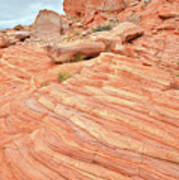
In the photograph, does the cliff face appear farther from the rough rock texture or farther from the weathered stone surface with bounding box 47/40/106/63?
the weathered stone surface with bounding box 47/40/106/63

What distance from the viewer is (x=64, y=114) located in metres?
3.54

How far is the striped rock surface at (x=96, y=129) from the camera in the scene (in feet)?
8.17

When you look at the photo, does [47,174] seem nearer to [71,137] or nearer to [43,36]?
[71,137]

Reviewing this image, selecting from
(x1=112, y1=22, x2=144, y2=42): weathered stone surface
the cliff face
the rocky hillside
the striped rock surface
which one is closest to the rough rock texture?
the cliff face

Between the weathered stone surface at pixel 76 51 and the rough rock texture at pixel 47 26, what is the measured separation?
8.42 metres

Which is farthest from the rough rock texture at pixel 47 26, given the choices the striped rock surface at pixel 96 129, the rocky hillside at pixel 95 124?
the striped rock surface at pixel 96 129

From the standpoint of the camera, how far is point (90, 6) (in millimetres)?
20625

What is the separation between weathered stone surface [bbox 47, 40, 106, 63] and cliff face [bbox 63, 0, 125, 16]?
13.6 meters

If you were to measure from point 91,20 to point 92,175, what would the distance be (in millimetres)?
17345

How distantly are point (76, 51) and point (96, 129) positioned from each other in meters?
4.81

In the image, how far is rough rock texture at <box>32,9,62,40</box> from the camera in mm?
14570

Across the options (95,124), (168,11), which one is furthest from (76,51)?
(168,11)

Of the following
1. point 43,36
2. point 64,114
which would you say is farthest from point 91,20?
point 64,114

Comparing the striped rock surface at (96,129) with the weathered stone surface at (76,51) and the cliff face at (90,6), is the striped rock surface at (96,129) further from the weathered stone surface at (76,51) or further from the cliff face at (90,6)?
the cliff face at (90,6)
